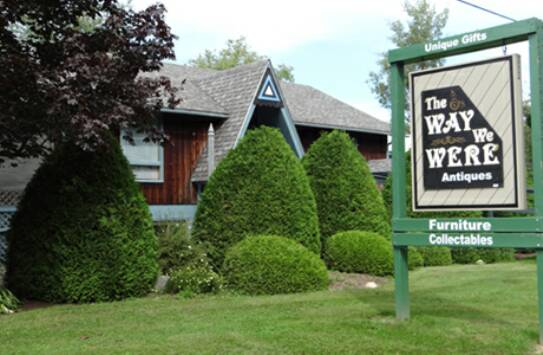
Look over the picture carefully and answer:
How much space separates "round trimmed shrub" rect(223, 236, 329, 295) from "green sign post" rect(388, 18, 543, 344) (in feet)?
10.8

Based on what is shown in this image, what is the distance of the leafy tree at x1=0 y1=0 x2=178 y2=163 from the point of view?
909 cm

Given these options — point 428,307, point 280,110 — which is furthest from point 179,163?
point 428,307

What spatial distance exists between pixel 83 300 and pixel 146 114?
308cm

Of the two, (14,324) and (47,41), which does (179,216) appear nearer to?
(47,41)

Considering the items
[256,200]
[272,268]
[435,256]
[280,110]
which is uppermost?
[280,110]

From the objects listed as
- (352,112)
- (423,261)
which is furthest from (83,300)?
(352,112)

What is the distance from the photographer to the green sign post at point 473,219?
23.2 ft

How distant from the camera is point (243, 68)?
2130 cm

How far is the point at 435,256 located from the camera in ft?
57.0

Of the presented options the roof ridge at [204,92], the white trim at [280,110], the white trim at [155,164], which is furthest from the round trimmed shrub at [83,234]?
the roof ridge at [204,92]

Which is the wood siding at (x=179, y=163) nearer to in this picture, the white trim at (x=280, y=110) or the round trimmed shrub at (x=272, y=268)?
the white trim at (x=280, y=110)

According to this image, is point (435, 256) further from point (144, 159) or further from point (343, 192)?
point (144, 159)

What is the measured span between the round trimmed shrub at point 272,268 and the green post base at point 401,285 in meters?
3.25

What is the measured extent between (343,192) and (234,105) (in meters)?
5.87
